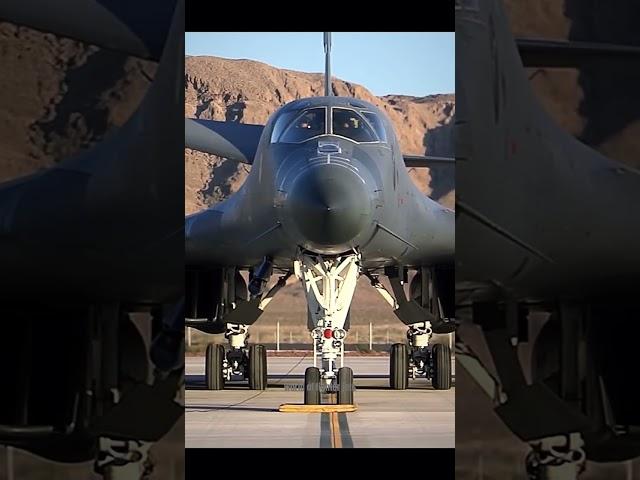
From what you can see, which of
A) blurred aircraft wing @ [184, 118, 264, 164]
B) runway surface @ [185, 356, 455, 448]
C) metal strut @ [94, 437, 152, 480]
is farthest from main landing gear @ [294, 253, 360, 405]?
metal strut @ [94, 437, 152, 480]

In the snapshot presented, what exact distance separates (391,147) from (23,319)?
37.3 ft

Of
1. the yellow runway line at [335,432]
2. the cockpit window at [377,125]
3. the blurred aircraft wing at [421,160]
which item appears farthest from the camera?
the blurred aircraft wing at [421,160]

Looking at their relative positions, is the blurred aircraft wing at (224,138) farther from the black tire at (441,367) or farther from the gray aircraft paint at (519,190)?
the gray aircraft paint at (519,190)

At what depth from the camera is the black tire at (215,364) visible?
23.0m

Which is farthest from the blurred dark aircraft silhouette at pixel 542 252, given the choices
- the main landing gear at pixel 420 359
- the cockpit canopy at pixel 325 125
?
the main landing gear at pixel 420 359

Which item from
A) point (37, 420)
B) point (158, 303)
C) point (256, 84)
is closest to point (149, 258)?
point (158, 303)

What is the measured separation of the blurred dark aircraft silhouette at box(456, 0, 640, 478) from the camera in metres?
7.46

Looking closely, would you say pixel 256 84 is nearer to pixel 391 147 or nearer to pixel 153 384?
pixel 391 147

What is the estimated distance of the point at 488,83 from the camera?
7.48 metres

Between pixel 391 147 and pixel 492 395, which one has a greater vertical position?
pixel 391 147

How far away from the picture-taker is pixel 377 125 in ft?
59.5

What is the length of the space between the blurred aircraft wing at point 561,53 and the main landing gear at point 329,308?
359 inches

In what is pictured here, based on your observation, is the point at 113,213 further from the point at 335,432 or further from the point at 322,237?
the point at 322,237

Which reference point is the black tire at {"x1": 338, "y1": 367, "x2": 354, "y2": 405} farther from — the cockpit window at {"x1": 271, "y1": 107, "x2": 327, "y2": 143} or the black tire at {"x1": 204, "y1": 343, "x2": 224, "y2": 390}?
the black tire at {"x1": 204, "y1": 343, "x2": 224, "y2": 390}
